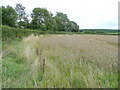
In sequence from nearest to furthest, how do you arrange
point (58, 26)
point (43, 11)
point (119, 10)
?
point (119, 10) → point (43, 11) → point (58, 26)

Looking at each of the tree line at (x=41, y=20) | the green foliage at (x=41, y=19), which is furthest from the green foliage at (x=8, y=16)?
the green foliage at (x=41, y=19)

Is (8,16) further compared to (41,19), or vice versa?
(41,19)

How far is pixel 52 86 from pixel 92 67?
75cm

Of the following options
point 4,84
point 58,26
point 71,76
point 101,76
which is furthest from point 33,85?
point 58,26

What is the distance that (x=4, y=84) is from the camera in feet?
4.68

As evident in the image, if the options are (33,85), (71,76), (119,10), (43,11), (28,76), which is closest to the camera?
(33,85)

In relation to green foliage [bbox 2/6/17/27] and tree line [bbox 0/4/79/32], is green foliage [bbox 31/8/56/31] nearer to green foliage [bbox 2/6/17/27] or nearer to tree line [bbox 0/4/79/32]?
tree line [bbox 0/4/79/32]

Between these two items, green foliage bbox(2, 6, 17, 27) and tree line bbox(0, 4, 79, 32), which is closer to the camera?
green foliage bbox(2, 6, 17, 27)

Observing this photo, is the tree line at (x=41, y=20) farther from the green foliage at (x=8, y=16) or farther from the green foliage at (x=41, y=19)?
the green foliage at (x=8, y=16)

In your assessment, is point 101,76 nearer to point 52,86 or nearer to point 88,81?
point 88,81

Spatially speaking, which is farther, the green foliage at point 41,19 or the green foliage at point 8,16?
the green foliage at point 41,19

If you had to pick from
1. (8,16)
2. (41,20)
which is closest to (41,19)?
(41,20)

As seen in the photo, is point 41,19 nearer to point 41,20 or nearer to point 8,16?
point 41,20

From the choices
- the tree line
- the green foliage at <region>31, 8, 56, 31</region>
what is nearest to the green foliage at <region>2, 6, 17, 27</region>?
the tree line
